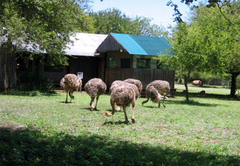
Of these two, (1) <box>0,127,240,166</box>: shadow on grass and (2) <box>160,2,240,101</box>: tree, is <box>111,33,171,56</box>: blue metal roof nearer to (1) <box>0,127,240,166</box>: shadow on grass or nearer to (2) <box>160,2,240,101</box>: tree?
(2) <box>160,2,240,101</box>: tree

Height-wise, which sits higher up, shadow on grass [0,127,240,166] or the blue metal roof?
the blue metal roof

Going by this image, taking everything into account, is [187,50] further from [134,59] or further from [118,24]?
[118,24]

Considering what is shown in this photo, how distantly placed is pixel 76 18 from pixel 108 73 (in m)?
5.42

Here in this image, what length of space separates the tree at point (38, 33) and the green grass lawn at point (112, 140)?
→ 25.0ft

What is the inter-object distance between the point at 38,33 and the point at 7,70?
504 centimetres

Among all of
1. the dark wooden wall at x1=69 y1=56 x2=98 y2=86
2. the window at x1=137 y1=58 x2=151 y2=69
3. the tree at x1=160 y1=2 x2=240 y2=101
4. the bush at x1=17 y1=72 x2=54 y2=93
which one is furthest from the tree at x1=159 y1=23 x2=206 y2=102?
the dark wooden wall at x1=69 y1=56 x2=98 y2=86

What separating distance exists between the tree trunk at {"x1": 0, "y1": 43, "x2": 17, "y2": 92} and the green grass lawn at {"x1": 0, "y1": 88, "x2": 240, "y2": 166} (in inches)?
406

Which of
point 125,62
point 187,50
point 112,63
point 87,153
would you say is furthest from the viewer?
point 112,63

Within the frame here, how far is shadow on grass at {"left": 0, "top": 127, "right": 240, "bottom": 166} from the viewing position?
640 centimetres

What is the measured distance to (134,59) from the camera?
25344 millimetres

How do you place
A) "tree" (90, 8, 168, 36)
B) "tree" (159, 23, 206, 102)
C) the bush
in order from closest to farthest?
"tree" (159, 23, 206, 102) → the bush → "tree" (90, 8, 168, 36)

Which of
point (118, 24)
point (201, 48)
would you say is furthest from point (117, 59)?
point (118, 24)

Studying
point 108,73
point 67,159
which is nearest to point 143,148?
point 67,159

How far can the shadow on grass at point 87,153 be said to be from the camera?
640 centimetres
